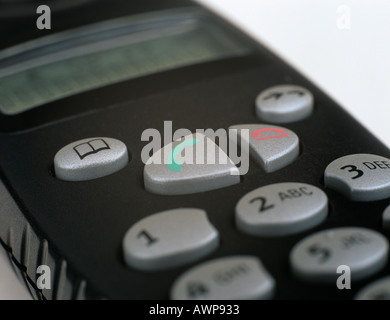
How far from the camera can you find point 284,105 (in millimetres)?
435

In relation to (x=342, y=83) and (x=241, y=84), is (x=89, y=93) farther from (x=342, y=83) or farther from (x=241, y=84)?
(x=342, y=83)

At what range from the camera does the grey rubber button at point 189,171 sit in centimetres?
37

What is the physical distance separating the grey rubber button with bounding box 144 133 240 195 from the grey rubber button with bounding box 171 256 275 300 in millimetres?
66

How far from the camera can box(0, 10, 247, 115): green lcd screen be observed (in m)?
0.49

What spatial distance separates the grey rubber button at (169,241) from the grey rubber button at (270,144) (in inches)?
2.6

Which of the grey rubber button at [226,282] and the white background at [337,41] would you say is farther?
the white background at [337,41]

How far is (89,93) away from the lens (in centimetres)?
47

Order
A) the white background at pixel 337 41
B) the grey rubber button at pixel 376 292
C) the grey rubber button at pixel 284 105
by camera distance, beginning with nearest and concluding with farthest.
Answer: the grey rubber button at pixel 376 292 → the grey rubber button at pixel 284 105 → the white background at pixel 337 41

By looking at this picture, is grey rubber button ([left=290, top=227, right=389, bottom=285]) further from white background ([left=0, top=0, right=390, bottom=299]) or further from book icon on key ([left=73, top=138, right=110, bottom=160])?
white background ([left=0, top=0, right=390, bottom=299])

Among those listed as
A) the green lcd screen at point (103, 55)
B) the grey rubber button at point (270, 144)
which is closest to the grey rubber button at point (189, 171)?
the grey rubber button at point (270, 144)

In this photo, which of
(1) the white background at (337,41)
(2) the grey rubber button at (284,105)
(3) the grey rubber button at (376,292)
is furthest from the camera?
(1) the white background at (337,41)

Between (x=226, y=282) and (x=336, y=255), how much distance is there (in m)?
0.05

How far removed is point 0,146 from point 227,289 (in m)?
0.20

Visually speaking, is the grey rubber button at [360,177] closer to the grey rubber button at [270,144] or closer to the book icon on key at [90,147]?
the grey rubber button at [270,144]
